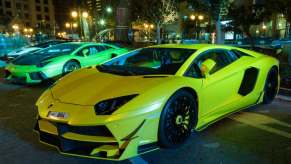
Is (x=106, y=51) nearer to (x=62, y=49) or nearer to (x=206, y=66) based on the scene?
(x=62, y=49)

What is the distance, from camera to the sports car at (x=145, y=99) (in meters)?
3.12

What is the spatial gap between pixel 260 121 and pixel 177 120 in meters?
1.86

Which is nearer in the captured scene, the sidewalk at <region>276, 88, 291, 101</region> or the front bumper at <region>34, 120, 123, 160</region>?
the front bumper at <region>34, 120, 123, 160</region>

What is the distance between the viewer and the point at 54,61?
26.5 feet

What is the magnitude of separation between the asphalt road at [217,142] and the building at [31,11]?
85942mm

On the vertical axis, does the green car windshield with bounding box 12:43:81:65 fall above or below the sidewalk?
above

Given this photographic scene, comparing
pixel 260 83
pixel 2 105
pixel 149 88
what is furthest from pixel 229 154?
pixel 2 105

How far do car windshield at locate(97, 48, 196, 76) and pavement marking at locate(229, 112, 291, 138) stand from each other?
1.46 m

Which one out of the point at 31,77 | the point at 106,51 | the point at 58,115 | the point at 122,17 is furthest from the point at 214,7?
the point at 58,115

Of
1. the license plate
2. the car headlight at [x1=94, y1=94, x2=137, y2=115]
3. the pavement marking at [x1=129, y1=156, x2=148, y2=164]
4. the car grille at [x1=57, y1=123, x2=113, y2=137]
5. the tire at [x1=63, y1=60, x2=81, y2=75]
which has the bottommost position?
the pavement marking at [x1=129, y1=156, x2=148, y2=164]

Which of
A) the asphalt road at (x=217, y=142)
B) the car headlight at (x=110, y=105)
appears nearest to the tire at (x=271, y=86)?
the asphalt road at (x=217, y=142)

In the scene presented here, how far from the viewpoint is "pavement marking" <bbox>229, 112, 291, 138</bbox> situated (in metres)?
4.39

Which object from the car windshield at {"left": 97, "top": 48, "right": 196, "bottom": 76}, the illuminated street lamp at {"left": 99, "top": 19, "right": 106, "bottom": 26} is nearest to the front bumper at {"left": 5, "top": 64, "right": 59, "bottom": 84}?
the car windshield at {"left": 97, "top": 48, "right": 196, "bottom": 76}

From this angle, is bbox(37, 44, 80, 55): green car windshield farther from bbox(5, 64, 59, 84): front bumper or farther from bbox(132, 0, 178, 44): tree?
bbox(132, 0, 178, 44): tree
